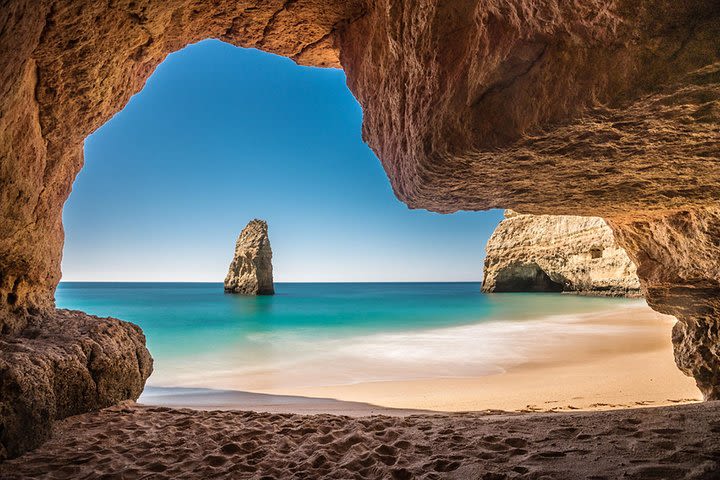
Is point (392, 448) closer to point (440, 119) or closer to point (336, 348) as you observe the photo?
point (440, 119)

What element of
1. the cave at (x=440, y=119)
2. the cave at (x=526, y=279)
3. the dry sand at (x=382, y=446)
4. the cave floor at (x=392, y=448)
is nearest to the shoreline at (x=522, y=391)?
the dry sand at (x=382, y=446)

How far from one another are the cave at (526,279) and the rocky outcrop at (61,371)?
149 feet

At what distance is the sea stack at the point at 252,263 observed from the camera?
4516 centimetres

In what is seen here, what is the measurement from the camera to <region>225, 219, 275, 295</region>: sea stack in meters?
45.2

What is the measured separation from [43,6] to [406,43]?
8.83ft

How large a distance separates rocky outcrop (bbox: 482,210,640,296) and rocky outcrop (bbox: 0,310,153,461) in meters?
30.4

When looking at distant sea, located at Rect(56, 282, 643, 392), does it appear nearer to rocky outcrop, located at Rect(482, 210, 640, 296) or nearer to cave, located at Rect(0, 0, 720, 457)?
cave, located at Rect(0, 0, 720, 457)

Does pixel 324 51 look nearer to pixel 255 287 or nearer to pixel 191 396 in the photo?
pixel 191 396

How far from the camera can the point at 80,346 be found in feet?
14.7

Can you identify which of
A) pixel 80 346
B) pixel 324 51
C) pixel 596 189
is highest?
pixel 324 51

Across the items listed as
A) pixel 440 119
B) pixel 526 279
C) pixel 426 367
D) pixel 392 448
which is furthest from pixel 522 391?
pixel 526 279

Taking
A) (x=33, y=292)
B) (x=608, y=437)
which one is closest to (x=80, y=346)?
(x=33, y=292)

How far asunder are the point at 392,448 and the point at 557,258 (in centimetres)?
4122

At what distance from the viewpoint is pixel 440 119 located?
2920 mm
